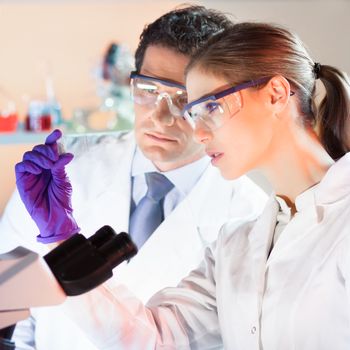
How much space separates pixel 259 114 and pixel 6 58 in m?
1.91

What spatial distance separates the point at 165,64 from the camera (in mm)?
1805

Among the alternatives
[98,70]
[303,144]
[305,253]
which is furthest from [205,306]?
[98,70]

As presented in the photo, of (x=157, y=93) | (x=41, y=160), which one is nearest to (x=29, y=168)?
(x=41, y=160)

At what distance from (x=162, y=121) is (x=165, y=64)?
0.15 meters

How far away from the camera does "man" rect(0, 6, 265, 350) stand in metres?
1.83

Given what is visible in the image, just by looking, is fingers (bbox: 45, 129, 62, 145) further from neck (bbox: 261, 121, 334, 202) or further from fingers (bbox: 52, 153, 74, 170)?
neck (bbox: 261, 121, 334, 202)

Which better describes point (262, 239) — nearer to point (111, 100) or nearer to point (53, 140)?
point (53, 140)

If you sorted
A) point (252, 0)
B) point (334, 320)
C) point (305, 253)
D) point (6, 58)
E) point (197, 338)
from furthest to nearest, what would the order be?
point (6, 58) < point (252, 0) < point (197, 338) < point (305, 253) < point (334, 320)

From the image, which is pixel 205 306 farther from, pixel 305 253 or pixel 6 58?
pixel 6 58

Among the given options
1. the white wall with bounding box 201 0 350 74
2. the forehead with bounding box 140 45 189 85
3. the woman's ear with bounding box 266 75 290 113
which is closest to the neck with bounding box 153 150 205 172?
the forehead with bounding box 140 45 189 85

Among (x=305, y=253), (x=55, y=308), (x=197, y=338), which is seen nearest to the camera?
(x=305, y=253)

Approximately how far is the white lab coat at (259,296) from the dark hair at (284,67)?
0.39 ft

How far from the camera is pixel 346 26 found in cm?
285

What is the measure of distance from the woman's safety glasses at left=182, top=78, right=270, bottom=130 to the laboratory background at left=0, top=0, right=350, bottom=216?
63.6 inches
